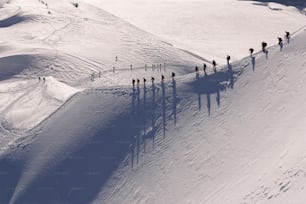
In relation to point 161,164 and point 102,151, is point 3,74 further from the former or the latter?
point 161,164

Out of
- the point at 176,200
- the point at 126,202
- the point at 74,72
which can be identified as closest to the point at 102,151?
the point at 126,202

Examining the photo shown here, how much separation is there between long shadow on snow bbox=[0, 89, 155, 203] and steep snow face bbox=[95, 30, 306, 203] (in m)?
1.19

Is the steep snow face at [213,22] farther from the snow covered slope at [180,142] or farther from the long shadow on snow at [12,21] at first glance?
the snow covered slope at [180,142]

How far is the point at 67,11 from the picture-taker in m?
57.6

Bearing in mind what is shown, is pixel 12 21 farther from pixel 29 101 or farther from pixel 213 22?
pixel 213 22

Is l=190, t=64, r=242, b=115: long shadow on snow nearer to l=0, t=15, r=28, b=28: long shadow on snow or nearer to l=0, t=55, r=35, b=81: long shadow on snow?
l=0, t=55, r=35, b=81: long shadow on snow

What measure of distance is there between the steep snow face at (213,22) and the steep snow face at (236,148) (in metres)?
19.0

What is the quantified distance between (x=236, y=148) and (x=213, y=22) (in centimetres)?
4208

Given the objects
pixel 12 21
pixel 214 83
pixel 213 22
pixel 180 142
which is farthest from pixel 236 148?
pixel 213 22

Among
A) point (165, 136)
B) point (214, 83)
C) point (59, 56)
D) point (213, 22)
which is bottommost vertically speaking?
point (213, 22)

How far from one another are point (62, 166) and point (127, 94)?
553 cm

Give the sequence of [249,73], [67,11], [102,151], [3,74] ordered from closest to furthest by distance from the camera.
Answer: [102,151] → [249,73] → [3,74] → [67,11]

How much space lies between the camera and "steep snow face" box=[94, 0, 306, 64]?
176 ft

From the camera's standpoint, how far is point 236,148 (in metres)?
23.2
